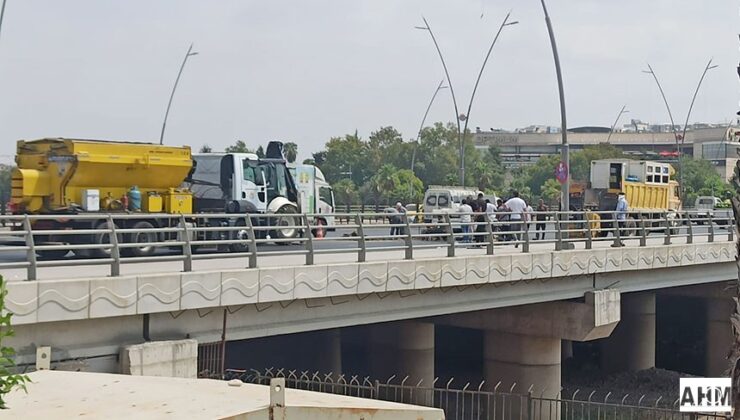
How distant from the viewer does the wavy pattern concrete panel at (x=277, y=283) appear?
13023 mm

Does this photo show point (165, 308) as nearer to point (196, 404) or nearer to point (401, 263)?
point (401, 263)

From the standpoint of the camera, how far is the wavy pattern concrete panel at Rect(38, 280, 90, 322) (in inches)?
507

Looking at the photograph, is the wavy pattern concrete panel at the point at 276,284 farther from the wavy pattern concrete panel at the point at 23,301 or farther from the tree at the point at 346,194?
the tree at the point at 346,194

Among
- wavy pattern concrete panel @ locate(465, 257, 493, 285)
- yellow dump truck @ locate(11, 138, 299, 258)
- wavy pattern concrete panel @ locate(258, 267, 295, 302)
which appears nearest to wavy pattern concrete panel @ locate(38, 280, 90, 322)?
wavy pattern concrete panel @ locate(258, 267, 295, 302)

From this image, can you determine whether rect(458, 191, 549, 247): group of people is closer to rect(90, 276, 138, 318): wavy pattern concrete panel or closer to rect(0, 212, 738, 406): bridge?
rect(0, 212, 738, 406): bridge

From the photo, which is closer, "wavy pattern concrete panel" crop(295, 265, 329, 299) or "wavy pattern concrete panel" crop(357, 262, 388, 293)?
"wavy pattern concrete panel" crop(295, 265, 329, 299)

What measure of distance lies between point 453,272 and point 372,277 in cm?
234

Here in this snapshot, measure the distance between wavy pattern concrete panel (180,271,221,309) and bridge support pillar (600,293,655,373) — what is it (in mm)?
19547

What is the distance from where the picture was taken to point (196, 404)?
6.81 m

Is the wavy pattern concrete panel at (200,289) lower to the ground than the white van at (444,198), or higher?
lower

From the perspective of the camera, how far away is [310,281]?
16.7 m

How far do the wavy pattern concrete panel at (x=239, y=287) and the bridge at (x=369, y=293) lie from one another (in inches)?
0.9

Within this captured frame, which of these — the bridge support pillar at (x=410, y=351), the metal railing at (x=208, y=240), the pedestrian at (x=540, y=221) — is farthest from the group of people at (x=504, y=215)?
the bridge support pillar at (x=410, y=351)

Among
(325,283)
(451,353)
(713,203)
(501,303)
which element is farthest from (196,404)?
(713,203)
